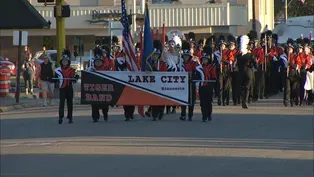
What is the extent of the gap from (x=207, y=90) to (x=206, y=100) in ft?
1.18

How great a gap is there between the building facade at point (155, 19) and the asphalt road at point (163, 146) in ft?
99.8

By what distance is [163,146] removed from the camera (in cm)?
1673

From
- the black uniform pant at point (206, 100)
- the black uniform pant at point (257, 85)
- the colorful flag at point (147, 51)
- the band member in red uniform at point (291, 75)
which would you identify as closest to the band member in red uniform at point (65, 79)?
the colorful flag at point (147, 51)

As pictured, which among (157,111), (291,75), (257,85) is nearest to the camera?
(157,111)

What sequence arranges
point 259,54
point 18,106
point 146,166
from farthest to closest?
point 18,106 → point 259,54 → point 146,166

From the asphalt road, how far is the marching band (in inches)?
30.7

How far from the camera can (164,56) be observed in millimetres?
23922

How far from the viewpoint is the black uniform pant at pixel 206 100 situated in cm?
2173

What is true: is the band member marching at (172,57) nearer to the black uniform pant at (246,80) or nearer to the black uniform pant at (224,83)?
the black uniform pant at (224,83)

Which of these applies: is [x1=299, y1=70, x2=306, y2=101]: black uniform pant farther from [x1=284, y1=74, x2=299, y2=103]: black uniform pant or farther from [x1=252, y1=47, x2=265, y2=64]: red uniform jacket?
[x1=252, y1=47, x2=265, y2=64]: red uniform jacket

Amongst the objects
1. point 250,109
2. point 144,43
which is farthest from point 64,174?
point 250,109

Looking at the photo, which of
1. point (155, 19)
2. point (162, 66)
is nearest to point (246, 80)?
point (162, 66)

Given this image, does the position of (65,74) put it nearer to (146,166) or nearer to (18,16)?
(146,166)

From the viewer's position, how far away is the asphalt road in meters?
13.7
